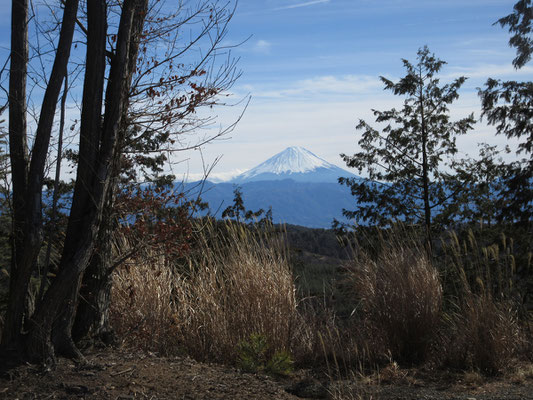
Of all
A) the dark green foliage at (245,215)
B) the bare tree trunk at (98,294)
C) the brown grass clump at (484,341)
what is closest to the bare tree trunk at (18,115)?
the bare tree trunk at (98,294)

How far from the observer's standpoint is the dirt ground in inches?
132

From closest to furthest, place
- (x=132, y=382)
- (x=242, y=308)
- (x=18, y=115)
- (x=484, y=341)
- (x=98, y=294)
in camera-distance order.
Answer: (x=132, y=382) < (x=18, y=115) < (x=98, y=294) < (x=484, y=341) < (x=242, y=308)

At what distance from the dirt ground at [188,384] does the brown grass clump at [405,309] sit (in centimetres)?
52

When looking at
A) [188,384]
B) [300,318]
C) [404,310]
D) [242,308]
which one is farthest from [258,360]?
[404,310]

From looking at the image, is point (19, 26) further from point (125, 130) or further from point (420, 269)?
point (420, 269)

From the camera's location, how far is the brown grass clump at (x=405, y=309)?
515 cm

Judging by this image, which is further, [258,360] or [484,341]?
[484,341]

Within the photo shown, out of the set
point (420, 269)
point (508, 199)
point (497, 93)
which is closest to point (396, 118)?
point (497, 93)

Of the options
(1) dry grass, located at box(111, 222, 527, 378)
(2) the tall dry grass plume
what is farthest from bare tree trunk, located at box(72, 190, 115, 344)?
(2) the tall dry grass plume

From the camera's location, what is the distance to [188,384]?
3.63 metres

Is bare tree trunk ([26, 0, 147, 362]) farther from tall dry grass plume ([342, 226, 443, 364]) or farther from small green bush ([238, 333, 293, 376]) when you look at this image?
tall dry grass plume ([342, 226, 443, 364])

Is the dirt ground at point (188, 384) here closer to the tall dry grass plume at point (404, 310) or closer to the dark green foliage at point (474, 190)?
the tall dry grass plume at point (404, 310)

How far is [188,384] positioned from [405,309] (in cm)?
245

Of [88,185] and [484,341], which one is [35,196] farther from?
[484,341]
